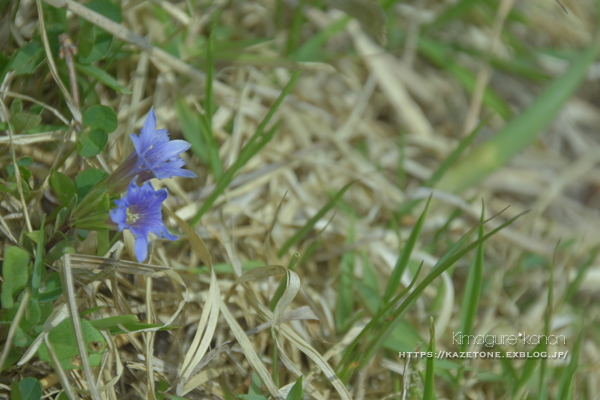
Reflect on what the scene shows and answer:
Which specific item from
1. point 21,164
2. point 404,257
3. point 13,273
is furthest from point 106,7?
point 404,257

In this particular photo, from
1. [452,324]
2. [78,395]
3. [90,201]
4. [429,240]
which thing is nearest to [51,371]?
[78,395]

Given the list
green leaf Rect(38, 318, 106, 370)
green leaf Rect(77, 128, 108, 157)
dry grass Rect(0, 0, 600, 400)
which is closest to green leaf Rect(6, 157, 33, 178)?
dry grass Rect(0, 0, 600, 400)

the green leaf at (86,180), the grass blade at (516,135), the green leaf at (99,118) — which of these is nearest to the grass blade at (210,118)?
the green leaf at (99,118)

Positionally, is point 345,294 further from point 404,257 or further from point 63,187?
point 63,187

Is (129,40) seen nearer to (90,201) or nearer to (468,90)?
(90,201)

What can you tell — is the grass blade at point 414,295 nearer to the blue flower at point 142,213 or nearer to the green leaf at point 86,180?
the blue flower at point 142,213

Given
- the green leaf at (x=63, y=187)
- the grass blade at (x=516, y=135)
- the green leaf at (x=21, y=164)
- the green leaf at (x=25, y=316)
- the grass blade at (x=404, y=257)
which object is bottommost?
the green leaf at (x=25, y=316)

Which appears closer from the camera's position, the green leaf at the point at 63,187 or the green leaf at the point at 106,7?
the green leaf at the point at 63,187
